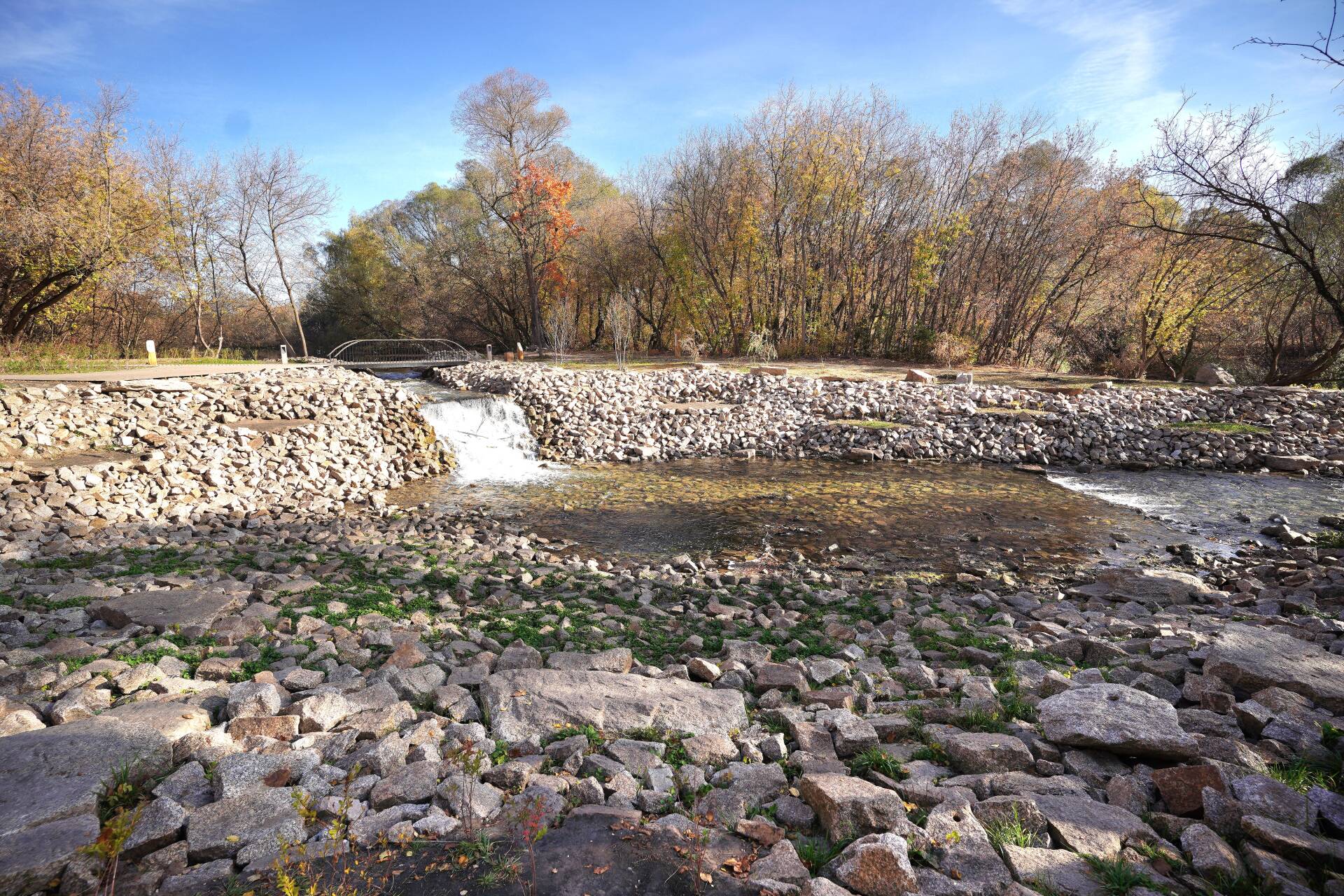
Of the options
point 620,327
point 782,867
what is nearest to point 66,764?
point 782,867

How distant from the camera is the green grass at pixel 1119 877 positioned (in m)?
1.63

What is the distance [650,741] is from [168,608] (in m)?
3.14

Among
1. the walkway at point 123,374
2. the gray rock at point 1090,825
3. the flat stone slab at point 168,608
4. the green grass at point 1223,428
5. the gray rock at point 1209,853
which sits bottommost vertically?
the flat stone slab at point 168,608

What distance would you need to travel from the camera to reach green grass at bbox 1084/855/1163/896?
1.63 meters

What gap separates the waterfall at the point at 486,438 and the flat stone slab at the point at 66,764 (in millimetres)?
7460

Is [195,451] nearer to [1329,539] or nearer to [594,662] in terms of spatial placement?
[594,662]

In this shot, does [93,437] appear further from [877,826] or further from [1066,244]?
[1066,244]

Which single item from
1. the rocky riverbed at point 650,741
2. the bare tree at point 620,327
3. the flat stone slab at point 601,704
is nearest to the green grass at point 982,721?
the rocky riverbed at point 650,741

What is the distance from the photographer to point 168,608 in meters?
3.75

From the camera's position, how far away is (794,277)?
20.6 m

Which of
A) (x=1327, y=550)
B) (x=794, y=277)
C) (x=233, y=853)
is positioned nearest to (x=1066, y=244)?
(x=794, y=277)

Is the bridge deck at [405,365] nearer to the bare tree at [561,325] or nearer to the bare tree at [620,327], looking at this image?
the bare tree at [561,325]

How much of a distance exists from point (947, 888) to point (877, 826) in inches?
10.2

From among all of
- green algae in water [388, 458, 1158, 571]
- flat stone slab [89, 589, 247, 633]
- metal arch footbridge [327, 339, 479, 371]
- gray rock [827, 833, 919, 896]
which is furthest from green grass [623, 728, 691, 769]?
metal arch footbridge [327, 339, 479, 371]
